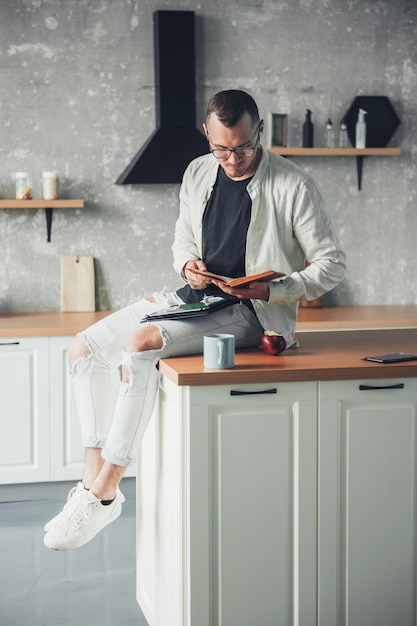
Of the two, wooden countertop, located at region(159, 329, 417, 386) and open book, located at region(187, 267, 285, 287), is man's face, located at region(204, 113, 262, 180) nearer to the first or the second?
open book, located at region(187, 267, 285, 287)

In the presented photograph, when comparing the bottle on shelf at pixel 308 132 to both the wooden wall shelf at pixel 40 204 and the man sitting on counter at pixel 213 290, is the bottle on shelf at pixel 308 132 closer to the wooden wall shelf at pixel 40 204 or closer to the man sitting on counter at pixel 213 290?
the wooden wall shelf at pixel 40 204

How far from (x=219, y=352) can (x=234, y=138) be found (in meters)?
0.71

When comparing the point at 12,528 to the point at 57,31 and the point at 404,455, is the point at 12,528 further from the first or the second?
the point at 57,31

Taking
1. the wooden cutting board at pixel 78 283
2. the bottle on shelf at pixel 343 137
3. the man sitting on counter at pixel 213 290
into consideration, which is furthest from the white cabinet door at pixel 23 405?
the bottle on shelf at pixel 343 137

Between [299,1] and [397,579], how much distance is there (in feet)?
11.3

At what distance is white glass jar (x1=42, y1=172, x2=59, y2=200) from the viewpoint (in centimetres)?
466

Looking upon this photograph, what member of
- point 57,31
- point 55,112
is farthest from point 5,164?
point 57,31

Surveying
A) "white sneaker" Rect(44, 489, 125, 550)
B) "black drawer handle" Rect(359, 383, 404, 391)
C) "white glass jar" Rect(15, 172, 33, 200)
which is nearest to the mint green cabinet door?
"black drawer handle" Rect(359, 383, 404, 391)

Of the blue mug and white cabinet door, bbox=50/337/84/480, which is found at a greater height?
the blue mug

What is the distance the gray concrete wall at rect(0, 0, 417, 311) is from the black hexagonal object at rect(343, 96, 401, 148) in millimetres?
81

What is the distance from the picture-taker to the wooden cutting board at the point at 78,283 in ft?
15.8

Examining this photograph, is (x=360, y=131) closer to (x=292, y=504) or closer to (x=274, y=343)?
(x=274, y=343)

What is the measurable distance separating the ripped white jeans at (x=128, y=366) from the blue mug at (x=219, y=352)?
0.74 ft

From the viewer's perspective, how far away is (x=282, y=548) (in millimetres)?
2492
